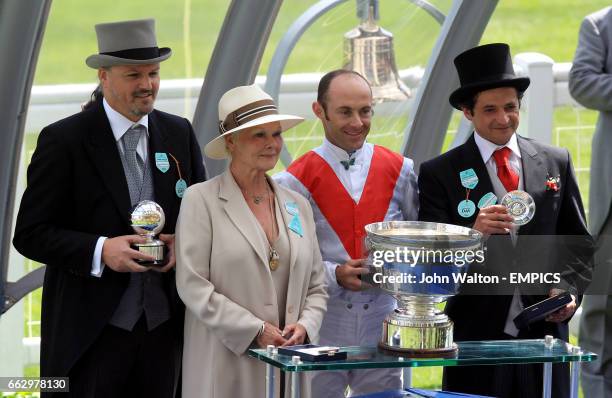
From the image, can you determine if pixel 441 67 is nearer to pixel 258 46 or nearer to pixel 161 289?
pixel 258 46

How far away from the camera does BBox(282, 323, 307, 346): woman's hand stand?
4.73 meters

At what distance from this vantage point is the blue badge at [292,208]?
5.00 m

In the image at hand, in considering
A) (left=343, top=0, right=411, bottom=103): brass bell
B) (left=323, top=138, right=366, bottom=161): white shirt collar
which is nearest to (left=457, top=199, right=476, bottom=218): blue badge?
(left=323, top=138, right=366, bottom=161): white shirt collar

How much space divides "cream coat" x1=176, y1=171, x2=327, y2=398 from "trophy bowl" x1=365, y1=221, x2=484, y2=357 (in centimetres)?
50

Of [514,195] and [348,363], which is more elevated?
[514,195]

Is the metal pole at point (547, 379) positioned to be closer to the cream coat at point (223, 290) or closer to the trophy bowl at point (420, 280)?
the trophy bowl at point (420, 280)

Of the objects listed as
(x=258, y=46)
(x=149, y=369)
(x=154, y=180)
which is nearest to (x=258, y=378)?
(x=149, y=369)

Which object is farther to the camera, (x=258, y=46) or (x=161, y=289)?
(x=258, y=46)

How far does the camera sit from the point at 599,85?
6.37 metres

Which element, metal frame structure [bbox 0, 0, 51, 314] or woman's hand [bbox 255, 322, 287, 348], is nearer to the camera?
woman's hand [bbox 255, 322, 287, 348]

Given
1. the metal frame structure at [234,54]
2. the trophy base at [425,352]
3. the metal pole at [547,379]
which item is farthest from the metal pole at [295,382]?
the metal frame structure at [234,54]

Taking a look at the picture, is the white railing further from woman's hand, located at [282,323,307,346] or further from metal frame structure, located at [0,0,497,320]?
woman's hand, located at [282,323,307,346]

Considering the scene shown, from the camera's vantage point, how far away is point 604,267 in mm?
6566

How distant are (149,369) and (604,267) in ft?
8.78
